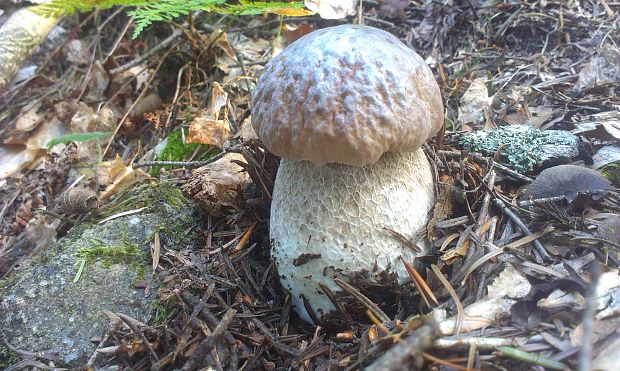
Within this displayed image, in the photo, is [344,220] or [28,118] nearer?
[344,220]

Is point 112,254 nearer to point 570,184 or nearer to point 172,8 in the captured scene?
point 172,8

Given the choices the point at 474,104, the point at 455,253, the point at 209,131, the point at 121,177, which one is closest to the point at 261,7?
the point at 209,131

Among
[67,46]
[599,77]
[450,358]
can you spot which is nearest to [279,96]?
[450,358]

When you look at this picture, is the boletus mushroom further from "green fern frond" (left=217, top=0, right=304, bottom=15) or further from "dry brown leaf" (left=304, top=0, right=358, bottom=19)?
"dry brown leaf" (left=304, top=0, right=358, bottom=19)

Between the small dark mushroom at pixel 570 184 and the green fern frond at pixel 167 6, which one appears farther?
the green fern frond at pixel 167 6

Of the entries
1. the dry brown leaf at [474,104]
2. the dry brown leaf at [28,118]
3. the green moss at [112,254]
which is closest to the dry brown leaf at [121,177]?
the green moss at [112,254]

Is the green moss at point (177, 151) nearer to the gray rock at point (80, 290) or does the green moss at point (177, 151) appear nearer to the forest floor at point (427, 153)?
the forest floor at point (427, 153)

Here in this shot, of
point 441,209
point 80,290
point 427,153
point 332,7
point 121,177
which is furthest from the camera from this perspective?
point 332,7
